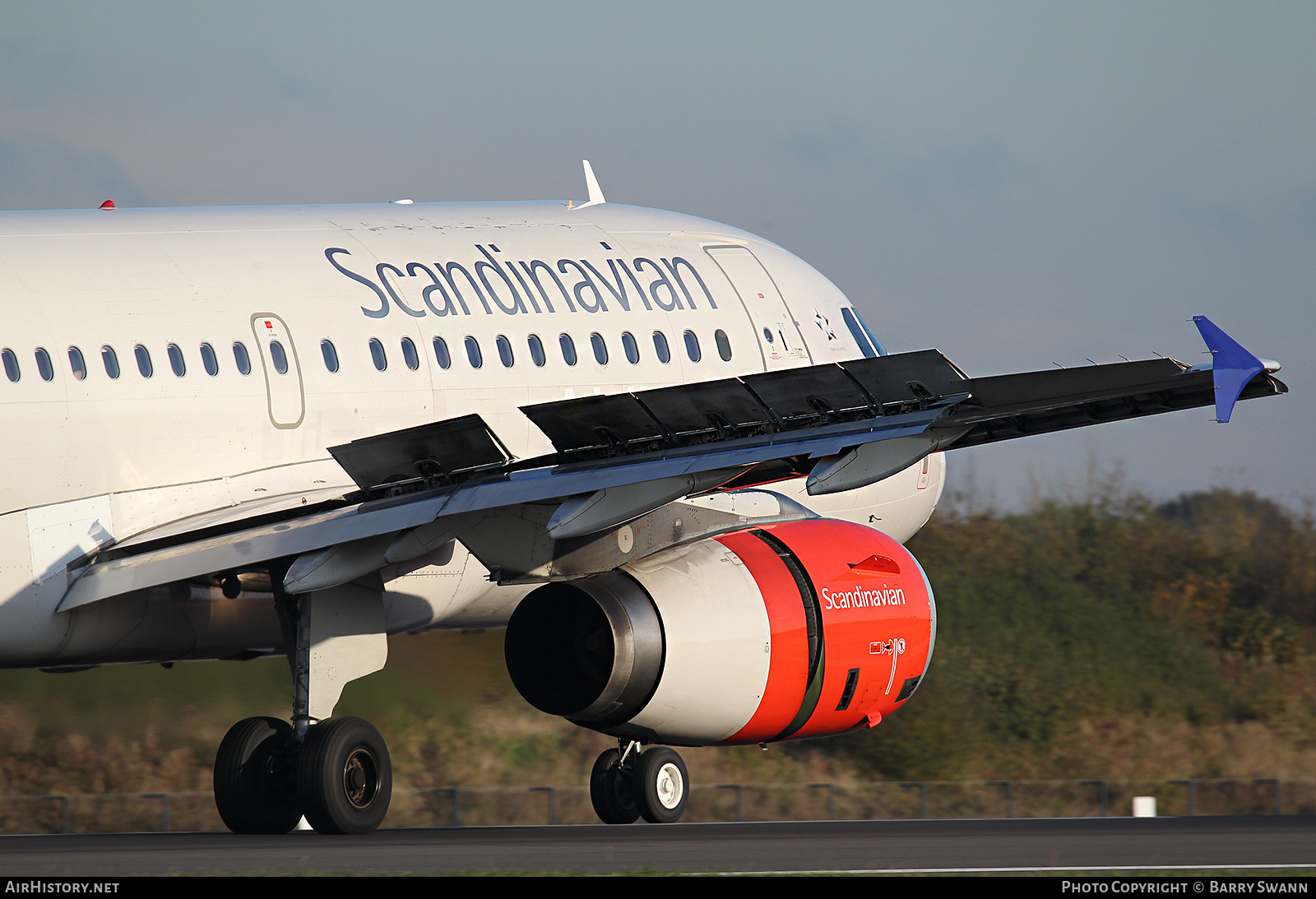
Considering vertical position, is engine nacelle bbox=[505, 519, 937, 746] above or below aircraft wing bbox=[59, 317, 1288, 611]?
below

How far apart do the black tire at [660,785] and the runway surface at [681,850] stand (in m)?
0.58

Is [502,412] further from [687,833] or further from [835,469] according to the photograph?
[835,469]

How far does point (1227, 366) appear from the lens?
1275 centimetres

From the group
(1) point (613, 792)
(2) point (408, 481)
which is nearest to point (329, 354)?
(2) point (408, 481)

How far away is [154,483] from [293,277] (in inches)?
95.3

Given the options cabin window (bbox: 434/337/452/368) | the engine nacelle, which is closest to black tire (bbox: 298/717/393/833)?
the engine nacelle

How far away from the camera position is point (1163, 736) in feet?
99.9

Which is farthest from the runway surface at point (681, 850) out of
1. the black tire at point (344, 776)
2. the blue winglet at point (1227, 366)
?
the blue winglet at point (1227, 366)

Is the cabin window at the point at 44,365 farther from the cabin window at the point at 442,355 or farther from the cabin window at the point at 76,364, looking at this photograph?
the cabin window at the point at 442,355

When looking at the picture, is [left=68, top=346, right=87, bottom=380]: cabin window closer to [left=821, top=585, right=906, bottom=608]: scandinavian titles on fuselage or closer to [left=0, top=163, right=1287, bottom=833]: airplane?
[left=0, top=163, right=1287, bottom=833]: airplane

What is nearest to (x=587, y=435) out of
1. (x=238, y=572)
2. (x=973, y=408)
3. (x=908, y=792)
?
(x=973, y=408)

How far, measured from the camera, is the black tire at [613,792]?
67.6 ft

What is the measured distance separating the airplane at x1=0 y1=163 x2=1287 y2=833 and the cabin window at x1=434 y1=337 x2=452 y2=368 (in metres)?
0.04

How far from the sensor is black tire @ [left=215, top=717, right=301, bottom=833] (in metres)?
18.3
